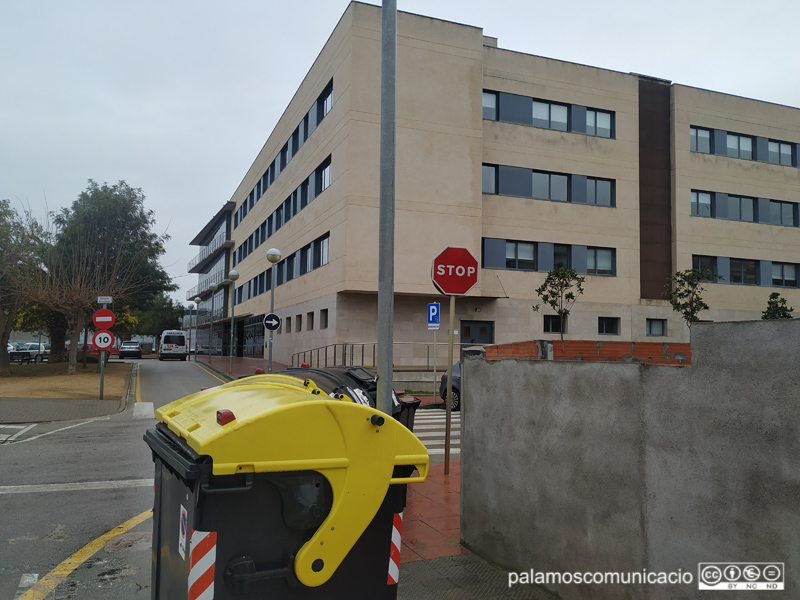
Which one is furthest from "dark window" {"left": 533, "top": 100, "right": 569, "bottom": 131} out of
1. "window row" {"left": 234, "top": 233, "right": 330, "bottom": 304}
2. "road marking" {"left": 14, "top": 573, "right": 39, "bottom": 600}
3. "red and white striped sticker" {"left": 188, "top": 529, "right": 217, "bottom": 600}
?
"red and white striped sticker" {"left": 188, "top": 529, "right": 217, "bottom": 600}

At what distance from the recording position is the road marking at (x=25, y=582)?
182 inches

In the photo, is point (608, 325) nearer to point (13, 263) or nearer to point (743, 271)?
point (743, 271)

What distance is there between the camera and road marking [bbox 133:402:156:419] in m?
16.3

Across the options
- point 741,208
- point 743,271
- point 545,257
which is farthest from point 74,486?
point 741,208

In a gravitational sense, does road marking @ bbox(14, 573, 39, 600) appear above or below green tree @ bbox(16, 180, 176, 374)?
below

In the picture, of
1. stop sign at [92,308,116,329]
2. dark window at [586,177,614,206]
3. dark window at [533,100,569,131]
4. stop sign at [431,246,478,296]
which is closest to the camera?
stop sign at [431,246,478,296]

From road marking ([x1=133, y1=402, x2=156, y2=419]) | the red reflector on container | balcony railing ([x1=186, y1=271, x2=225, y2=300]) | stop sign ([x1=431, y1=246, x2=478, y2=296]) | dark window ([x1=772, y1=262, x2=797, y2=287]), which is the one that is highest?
balcony railing ([x1=186, y1=271, x2=225, y2=300])

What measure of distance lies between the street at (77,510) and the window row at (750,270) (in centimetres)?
2397

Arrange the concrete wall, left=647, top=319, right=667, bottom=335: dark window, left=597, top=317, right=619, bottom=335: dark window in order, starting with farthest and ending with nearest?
left=647, top=319, right=667, bottom=335: dark window, left=597, top=317, right=619, bottom=335: dark window, the concrete wall

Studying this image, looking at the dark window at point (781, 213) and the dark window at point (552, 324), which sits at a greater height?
the dark window at point (781, 213)

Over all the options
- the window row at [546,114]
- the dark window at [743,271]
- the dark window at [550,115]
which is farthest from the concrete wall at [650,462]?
the dark window at [743,271]

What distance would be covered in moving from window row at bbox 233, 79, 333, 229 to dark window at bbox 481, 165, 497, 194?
25.3ft

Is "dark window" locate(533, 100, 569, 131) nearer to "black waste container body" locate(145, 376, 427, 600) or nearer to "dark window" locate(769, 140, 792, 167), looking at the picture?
"dark window" locate(769, 140, 792, 167)

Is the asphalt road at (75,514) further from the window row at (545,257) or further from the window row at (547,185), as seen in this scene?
the window row at (547,185)
